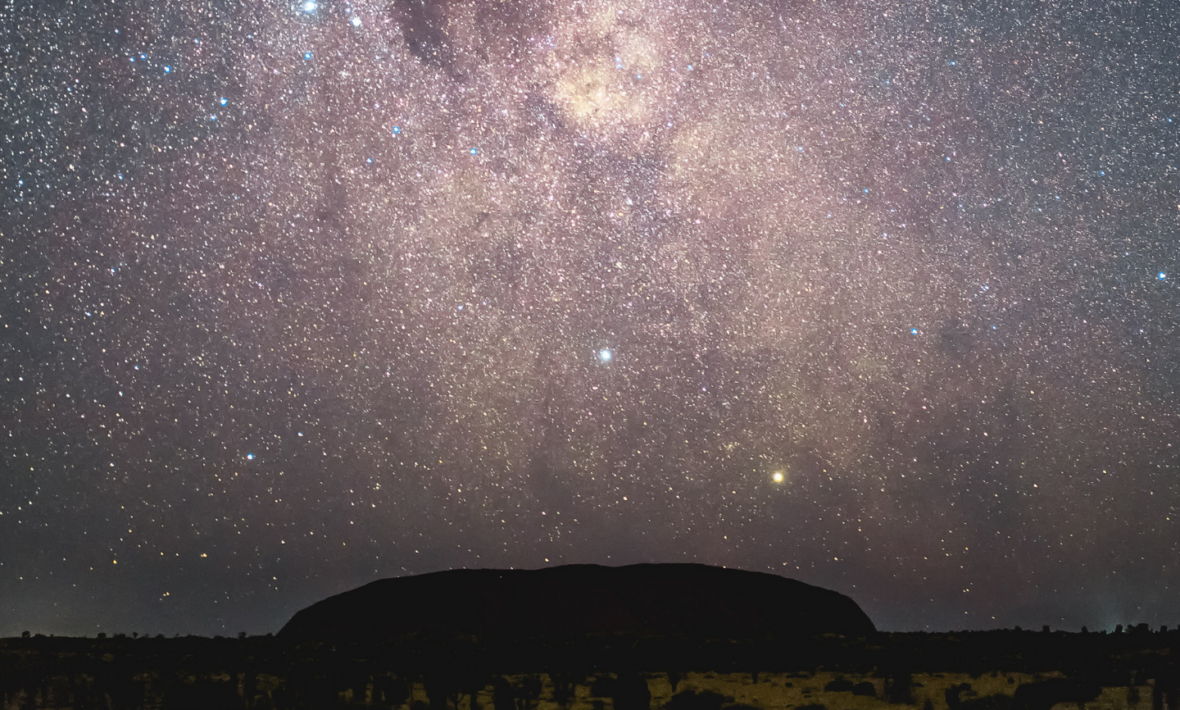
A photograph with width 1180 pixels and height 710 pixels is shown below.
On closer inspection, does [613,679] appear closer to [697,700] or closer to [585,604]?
[697,700]

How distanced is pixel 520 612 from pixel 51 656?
36661 mm

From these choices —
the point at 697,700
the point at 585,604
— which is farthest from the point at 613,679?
the point at 585,604

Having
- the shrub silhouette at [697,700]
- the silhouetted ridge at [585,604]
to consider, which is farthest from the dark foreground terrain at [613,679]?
the silhouetted ridge at [585,604]

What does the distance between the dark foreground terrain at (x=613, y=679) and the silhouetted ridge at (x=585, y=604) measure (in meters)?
33.1

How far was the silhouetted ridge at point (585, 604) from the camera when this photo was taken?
149ft

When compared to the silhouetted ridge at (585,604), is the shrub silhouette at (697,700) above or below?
below

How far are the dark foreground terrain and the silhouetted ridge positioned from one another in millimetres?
33105

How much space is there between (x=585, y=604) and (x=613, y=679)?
4057cm

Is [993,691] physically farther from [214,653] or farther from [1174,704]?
[214,653]

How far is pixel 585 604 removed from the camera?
4850 cm

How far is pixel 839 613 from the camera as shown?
53469 mm

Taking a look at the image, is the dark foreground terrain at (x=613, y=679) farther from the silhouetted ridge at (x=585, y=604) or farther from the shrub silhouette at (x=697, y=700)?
the silhouetted ridge at (x=585, y=604)

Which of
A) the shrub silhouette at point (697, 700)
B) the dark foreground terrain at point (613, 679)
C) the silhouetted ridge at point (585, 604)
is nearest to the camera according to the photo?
the dark foreground terrain at point (613, 679)

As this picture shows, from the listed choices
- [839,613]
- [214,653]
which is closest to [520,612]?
[839,613]
